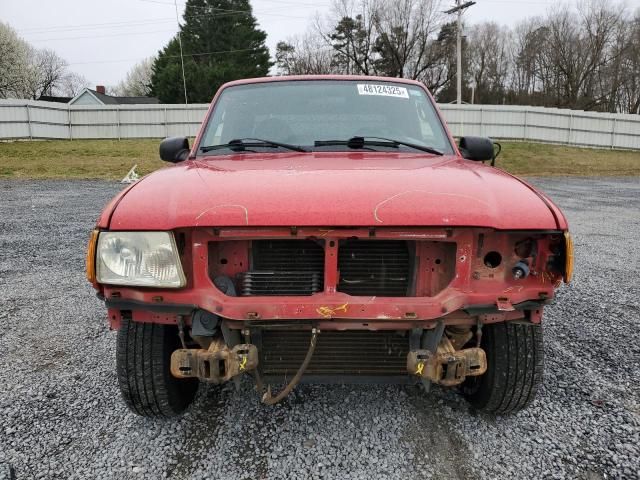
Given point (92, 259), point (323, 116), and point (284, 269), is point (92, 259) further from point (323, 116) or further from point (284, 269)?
point (323, 116)

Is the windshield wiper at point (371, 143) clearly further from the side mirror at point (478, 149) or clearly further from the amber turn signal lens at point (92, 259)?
the amber turn signal lens at point (92, 259)

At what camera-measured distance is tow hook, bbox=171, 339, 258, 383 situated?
6.08ft

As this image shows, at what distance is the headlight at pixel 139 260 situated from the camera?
1.86 meters

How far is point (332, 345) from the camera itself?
2023 millimetres

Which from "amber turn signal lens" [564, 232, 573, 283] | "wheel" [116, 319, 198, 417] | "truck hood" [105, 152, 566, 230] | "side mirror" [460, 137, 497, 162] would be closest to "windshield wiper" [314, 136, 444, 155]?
"side mirror" [460, 137, 497, 162]

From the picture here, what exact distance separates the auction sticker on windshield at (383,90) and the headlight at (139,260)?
1.94m

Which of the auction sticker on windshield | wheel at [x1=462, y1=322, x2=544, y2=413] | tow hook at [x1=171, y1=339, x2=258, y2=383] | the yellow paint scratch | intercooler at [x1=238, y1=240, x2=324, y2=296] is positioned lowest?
wheel at [x1=462, y1=322, x2=544, y2=413]

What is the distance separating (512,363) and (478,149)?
1.51m

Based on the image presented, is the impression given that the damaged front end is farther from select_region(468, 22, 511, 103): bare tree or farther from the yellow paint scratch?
select_region(468, 22, 511, 103): bare tree

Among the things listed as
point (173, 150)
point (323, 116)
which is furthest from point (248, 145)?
point (173, 150)

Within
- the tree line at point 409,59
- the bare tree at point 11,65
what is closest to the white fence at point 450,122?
the tree line at point 409,59

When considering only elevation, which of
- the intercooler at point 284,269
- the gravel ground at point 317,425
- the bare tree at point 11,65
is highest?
the bare tree at point 11,65

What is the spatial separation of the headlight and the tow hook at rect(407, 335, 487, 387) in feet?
3.22

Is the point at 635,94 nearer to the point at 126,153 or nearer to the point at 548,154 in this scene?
the point at 548,154
